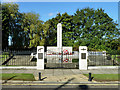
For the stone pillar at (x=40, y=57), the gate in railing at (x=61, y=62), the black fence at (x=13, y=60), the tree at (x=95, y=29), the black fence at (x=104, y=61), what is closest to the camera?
the stone pillar at (x=40, y=57)

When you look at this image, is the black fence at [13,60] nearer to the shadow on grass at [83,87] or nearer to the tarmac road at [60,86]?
the tarmac road at [60,86]

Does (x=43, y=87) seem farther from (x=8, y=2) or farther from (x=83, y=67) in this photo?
(x=8, y=2)

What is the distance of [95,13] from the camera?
37438 millimetres

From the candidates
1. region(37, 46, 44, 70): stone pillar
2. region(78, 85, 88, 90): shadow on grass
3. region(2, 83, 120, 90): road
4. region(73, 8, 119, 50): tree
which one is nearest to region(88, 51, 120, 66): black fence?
region(37, 46, 44, 70): stone pillar

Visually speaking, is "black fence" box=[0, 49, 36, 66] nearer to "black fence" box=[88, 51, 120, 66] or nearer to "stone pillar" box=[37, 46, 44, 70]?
"stone pillar" box=[37, 46, 44, 70]

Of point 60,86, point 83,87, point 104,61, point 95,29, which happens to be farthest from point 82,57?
point 95,29

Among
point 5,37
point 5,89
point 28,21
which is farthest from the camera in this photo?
point 28,21

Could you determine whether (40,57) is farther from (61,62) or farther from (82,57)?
(61,62)

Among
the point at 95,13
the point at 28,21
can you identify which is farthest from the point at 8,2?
the point at 95,13

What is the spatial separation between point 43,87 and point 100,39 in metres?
30.3

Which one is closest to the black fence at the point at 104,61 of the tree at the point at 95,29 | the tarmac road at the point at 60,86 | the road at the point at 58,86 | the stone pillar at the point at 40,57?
the stone pillar at the point at 40,57

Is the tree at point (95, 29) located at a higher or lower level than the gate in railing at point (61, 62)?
higher

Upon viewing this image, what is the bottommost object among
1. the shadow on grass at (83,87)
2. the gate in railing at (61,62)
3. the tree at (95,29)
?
the shadow on grass at (83,87)

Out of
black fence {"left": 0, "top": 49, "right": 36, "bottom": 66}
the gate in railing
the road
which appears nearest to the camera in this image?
the road
